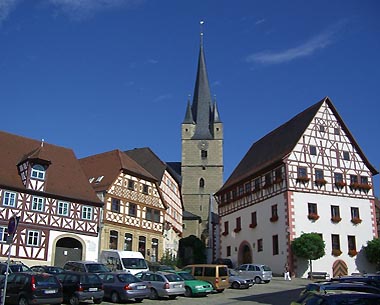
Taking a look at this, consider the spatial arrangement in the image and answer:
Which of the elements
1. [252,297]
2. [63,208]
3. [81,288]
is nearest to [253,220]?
[63,208]

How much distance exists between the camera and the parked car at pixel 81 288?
20.9m

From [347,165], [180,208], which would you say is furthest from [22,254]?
[180,208]

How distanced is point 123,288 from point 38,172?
56.7 feet

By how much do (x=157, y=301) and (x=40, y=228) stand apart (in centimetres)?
1531

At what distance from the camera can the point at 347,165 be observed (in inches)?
1714

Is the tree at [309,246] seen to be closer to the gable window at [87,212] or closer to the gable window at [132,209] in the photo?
the gable window at [132,209]

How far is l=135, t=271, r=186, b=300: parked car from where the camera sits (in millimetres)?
24234

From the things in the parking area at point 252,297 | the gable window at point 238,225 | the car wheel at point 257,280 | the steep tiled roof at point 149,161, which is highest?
the steep tiled roof at point 149,161

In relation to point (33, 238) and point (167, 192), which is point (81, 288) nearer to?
point (33, 238)

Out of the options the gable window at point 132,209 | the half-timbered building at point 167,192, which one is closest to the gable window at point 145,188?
the gable window at point 132,209

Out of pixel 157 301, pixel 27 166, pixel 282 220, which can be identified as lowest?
pixel 157 301

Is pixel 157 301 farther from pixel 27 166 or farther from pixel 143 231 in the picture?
pixel 143 231

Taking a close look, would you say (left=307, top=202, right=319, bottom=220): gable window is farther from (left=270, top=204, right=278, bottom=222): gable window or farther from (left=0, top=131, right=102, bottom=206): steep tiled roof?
(left=0, top=131, right=102, bottom=206): steep tiled roof

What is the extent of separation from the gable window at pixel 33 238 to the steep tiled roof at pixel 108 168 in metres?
7.80
